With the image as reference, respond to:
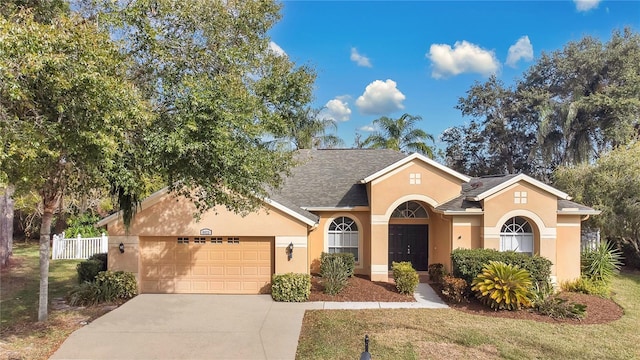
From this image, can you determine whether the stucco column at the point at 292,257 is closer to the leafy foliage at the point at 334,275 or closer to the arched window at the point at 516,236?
the leafy foliage at the point at 334,275

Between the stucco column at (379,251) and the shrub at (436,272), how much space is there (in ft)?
6.16

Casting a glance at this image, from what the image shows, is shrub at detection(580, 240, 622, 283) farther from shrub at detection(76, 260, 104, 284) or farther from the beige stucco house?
shrub at detection(76, 260, 104, 284)

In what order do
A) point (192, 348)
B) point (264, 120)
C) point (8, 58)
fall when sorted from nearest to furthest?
point (8, 58)
point (192, 348)
point (264, 120)

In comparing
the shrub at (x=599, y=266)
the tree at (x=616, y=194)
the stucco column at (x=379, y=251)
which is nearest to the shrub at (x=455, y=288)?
the stucco column at (x=379, y=251)

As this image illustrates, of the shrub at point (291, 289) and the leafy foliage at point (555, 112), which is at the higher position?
the leafy foliage at point (555, 112)

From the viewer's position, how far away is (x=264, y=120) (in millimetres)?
9086

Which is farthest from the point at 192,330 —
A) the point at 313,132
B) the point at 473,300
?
the point at 313,132

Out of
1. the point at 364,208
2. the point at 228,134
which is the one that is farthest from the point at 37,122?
the point at 364,208

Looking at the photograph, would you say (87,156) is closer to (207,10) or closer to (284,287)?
(207,10)

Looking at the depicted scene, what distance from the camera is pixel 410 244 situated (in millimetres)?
16688

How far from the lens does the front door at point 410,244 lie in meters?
16.6

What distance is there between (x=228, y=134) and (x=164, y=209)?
6645mm

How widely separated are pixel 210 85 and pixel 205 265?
25.3 ft

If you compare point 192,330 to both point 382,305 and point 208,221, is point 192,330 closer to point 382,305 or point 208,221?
point 208,221
